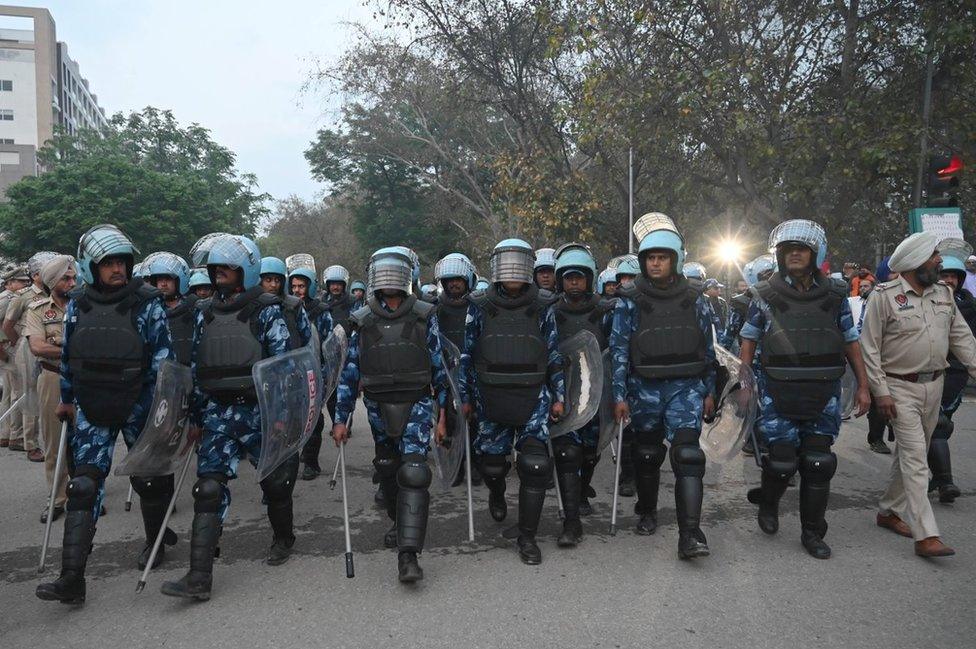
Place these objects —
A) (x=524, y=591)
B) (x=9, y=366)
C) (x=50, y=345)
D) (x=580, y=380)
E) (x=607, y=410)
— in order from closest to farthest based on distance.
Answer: (x=524, y=591) → (x=580, y=380) → (x=607, y=410) → (x=50, y=345) → (x=9, y=366)

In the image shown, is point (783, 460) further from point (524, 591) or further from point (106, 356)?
point (106, 356)

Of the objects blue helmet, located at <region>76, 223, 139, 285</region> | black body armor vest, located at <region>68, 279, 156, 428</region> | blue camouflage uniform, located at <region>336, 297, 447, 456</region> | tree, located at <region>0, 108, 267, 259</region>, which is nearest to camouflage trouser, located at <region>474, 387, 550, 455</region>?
blue camouflage uniform, located at <region>336, 297, 447, 456</region>

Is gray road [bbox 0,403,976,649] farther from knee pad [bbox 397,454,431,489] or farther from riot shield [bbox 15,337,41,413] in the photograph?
riot shield [bbox 15,337,41,413]

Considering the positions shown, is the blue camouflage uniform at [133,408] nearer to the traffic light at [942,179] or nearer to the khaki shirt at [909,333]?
the khaki shirt at [909,333]

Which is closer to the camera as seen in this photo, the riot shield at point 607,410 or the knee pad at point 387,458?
the knee pad at point 387,458

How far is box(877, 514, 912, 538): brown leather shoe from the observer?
14.2 feet

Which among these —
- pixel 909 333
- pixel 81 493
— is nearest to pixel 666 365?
pixel 909 333

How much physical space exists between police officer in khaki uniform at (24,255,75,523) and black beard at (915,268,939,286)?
571 cm

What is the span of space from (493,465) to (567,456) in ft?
1.58

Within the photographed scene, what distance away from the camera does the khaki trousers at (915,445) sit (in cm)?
395

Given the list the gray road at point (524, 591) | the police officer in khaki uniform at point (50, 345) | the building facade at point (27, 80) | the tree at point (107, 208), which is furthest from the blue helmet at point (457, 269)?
the building facade at point (27, 80)

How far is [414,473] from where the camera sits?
3797 millimetres

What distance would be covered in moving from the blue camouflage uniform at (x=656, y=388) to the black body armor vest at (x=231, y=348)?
2130 mm

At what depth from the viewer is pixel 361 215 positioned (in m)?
33.2
